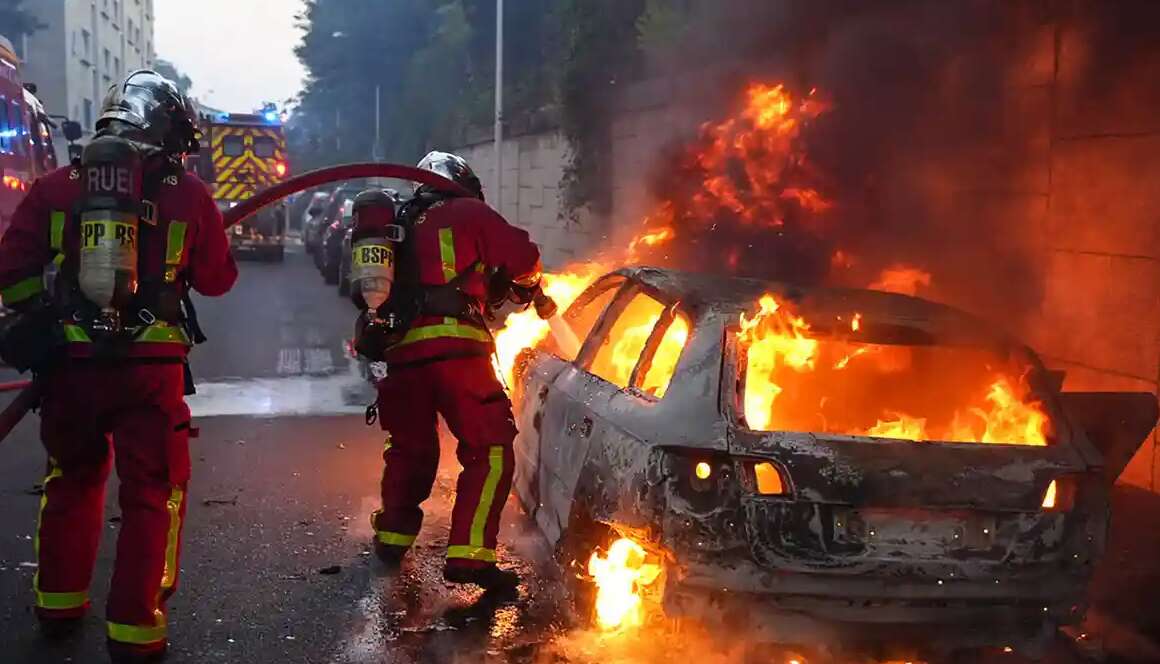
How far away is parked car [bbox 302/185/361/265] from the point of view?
21927 millimetres

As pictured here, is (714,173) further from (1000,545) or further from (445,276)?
(1000,545)

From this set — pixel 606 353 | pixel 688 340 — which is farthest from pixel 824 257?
pixel 688 340

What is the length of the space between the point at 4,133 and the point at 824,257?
9.20 metres

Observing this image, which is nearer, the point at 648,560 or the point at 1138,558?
the point at 648,560

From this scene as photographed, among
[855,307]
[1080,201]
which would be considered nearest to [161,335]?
[855,307]

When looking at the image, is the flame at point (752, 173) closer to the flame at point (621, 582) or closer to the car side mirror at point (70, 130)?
the flame at point (621, 582)

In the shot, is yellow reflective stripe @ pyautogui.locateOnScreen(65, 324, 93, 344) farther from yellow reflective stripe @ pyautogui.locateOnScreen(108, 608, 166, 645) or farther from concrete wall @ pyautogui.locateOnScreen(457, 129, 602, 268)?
concrete wall @ pyautogui.locateOnScreen(457, 129, 602, 268)

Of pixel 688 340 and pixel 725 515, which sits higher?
pixel 688 340

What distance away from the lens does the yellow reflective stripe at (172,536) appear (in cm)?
407

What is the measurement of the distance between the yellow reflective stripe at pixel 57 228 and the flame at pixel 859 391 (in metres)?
2.47

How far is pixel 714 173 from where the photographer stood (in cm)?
953

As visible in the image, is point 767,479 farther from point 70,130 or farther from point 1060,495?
point 70,130

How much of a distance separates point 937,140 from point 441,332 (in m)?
4.84

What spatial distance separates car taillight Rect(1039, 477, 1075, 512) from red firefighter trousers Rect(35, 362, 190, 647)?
10.0 ft
